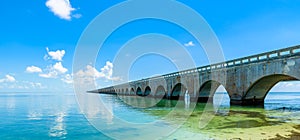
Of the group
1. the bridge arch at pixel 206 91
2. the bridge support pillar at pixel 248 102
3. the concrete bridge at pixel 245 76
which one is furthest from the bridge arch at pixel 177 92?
the bridge support pillar at pixel 248 102

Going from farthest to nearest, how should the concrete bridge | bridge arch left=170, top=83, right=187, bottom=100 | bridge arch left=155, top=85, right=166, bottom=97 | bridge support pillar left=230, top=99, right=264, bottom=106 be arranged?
1. bridge arch left=155, top=85, right=166, bottom=97
2. bridge arch left=170, top=83, right=187, bottom=100
3. bridge support pillar left=230, top=99, right=264, bottom=106
4. the concrete bridge

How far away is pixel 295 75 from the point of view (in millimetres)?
13352

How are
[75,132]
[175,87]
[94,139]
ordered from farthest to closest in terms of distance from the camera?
[175,87] < [75,132] < [94,139]

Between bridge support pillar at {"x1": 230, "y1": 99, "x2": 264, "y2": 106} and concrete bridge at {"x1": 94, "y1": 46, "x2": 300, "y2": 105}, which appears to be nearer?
concrete bridge at {"x1": 94, "y1": 46, "x2": 300, "y2": 105}

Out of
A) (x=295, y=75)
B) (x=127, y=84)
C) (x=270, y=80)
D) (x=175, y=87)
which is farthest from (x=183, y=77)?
(x=127, y=84)

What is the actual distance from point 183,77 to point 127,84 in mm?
33411

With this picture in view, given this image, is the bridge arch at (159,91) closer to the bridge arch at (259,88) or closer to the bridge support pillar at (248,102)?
the bridge support pillar at (248,102)

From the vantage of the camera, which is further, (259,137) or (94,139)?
(94,139)

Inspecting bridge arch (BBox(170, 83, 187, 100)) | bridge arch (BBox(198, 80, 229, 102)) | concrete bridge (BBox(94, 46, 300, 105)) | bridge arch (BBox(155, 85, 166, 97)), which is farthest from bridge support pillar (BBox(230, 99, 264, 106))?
bridge arch (BBox(155, 85, 166, 97))

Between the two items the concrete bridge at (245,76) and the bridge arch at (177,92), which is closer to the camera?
the concrete bridge at (245,76)

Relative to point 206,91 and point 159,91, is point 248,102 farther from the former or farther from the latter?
point 159,91

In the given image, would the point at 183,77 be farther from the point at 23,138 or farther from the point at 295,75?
the point at 23,138

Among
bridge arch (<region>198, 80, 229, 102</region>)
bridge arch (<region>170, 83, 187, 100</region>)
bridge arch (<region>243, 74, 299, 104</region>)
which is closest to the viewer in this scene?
bridge arch (<region>243, 74, 299, 104</region>)

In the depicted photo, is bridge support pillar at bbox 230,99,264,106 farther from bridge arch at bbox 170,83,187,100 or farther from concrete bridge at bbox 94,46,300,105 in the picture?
bridge arch at bbox 170,83,187,100
